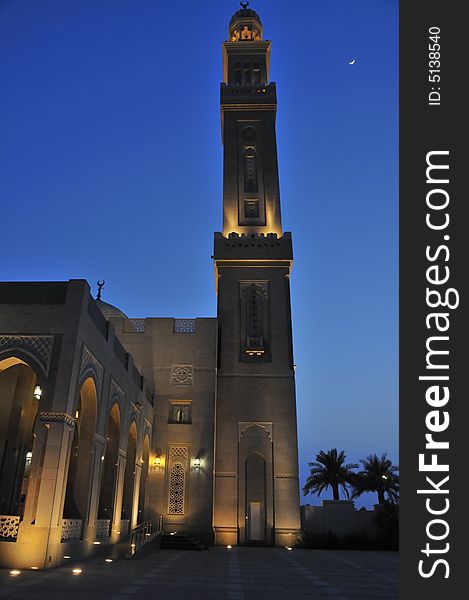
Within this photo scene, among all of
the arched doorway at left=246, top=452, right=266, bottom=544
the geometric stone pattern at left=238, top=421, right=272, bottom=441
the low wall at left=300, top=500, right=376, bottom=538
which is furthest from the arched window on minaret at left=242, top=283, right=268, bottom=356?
the low wall at left=300, top=500, right=376, bottom=538

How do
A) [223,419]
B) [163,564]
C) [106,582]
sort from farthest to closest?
[223,419]
[163,564]
[106,582]

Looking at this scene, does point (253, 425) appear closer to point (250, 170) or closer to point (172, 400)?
Answer: point (172, 400)

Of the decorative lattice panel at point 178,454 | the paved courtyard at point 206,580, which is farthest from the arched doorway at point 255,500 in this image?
the paved courtyard at point 206,580

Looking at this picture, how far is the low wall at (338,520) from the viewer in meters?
21.7

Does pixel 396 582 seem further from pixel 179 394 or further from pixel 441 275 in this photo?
pixel 179 394

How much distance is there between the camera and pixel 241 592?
27.6ft

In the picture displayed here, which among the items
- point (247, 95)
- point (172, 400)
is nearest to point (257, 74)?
point (247, 95)

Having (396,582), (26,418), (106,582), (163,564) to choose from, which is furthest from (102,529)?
(396,582)

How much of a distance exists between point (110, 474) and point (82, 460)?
9.28ft

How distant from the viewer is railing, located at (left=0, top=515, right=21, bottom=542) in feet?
33.8

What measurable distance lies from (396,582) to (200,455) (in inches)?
455

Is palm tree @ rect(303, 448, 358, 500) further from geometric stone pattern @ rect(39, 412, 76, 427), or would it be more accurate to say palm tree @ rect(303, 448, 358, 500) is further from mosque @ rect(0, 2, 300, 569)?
geometric stone pattern @ rect(39, 412, 76, 427)

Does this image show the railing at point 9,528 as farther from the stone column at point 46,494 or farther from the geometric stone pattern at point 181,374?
the geometric stone pattern at point 181,374

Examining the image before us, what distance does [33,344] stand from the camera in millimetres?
11742
